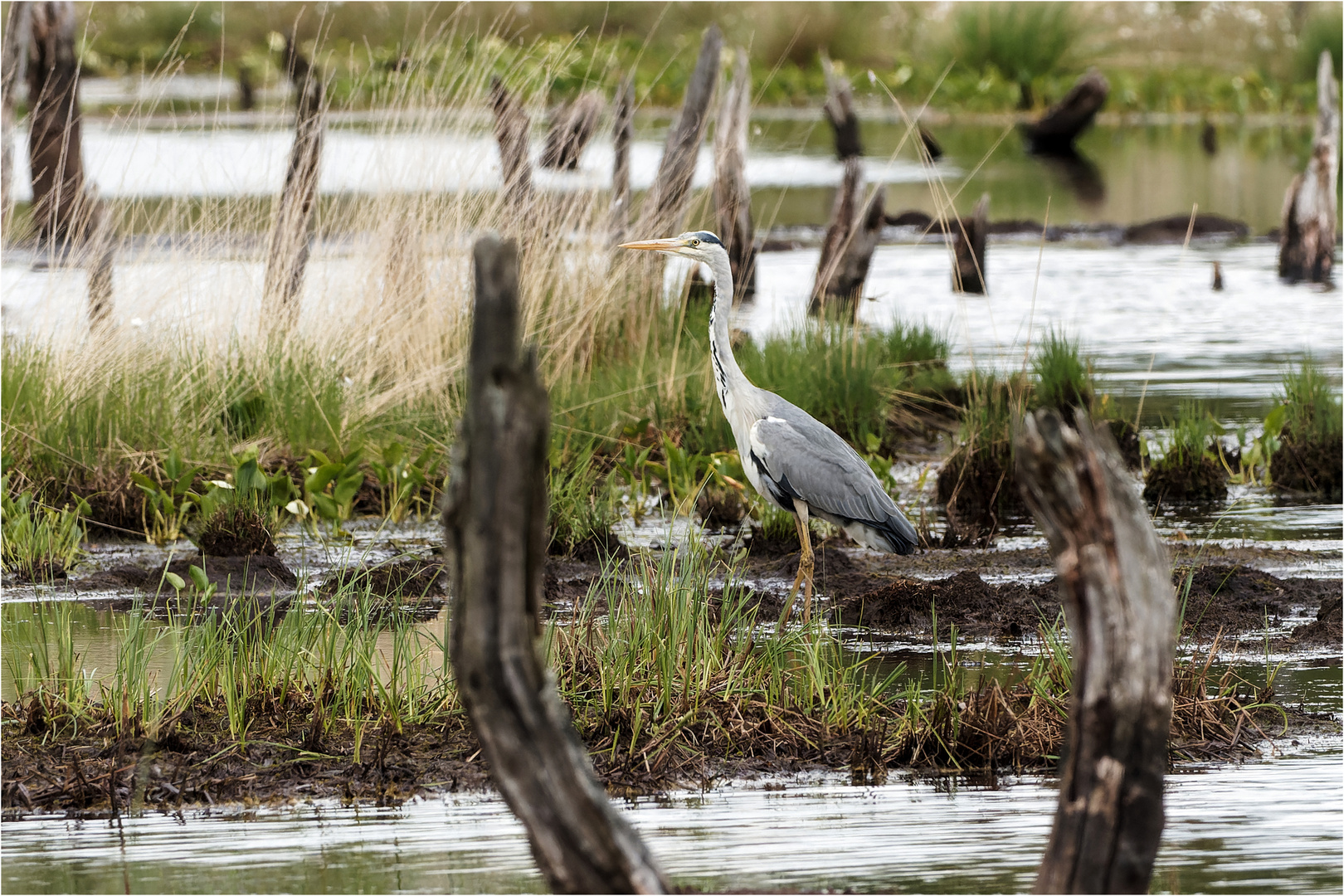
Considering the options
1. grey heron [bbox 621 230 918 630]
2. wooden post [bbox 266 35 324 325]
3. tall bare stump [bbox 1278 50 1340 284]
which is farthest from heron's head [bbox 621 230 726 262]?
tall bare stump [bbox 1278 50 1340 284]

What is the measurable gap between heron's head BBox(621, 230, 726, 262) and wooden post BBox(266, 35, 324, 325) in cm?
275

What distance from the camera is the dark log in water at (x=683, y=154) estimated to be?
10.3m

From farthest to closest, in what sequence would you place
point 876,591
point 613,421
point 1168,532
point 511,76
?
point 511,76 < point 613,421 < point 1168,532 < point 876,591

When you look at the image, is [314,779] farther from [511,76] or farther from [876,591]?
[511,76]

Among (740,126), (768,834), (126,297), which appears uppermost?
(740,126)

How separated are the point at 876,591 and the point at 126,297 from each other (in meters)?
4.58

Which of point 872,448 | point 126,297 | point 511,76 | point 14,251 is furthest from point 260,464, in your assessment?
point 511,76

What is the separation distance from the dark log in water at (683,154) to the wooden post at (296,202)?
194 centimetres

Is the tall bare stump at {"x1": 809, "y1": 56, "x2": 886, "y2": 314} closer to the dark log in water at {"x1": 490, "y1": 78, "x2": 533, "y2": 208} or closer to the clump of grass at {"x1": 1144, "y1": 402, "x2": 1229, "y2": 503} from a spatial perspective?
the dark log in water at {"x1": 490, "y1": 78, "x2": 533, "y2": 208}

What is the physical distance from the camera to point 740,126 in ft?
44.5

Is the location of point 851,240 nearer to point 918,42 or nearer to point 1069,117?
point 1069,117

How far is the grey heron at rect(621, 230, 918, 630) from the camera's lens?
6.43 metres

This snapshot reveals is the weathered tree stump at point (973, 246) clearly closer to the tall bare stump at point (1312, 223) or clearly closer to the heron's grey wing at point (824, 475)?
the tall bare stump at point (1312, 223)

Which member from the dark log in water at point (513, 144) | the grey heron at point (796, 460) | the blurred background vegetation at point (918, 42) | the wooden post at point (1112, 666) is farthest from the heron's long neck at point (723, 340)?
the blurred background vegetation at point (918, 42)
